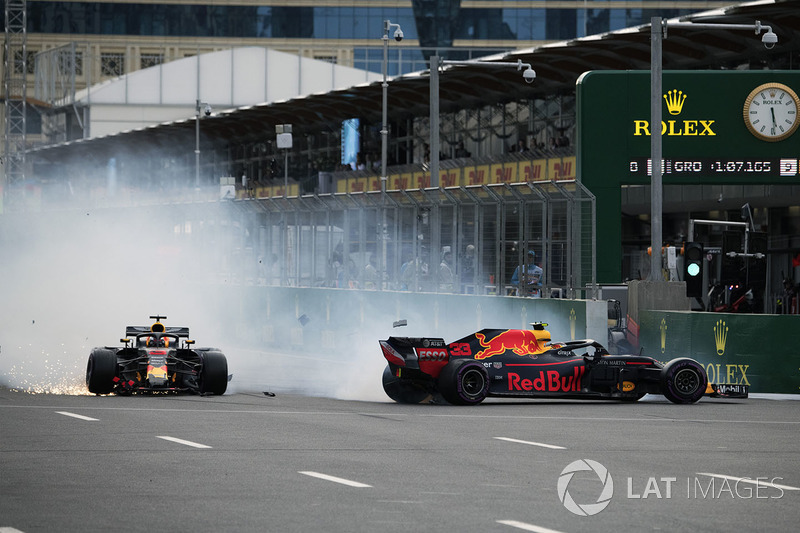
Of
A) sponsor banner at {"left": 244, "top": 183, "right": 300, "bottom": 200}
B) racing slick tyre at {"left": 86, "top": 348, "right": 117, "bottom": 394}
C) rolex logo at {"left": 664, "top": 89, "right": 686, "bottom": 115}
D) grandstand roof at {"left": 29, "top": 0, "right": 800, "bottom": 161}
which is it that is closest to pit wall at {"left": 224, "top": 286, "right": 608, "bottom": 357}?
rolex logo at {"left": 664, "top": 89, "right": 686, "bottom": 115}

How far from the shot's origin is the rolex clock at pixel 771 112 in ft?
95.7

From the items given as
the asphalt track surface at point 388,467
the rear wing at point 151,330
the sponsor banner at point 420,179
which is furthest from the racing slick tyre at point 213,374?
the sponsor banner at point 420,179

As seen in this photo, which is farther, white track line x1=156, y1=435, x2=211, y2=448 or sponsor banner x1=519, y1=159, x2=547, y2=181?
sponsor banner x1=519, y1=159, x2=547, y2=181

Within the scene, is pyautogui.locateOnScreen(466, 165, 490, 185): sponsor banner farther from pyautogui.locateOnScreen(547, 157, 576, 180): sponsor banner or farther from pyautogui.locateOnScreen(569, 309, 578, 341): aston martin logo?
pyautogui.locateOnScreen(569, 309, 578, 341): aston martin logo

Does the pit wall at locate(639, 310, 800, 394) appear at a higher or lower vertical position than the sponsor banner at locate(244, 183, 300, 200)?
lower

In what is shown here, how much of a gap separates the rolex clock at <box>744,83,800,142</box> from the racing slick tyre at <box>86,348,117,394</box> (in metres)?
14.2

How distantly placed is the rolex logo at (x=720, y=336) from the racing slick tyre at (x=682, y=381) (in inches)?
91.4

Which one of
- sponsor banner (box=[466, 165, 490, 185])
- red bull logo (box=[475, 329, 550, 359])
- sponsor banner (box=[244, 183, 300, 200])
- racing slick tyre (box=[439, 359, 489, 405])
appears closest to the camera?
racing slick tyre (box=[439, 359, 489, 405])

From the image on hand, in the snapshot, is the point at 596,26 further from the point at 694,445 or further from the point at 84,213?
the point at 694,445

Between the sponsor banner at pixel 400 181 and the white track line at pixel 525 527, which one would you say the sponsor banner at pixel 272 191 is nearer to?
the sponsor banner at pixel 400 181

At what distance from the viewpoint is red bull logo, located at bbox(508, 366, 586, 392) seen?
20.0 m

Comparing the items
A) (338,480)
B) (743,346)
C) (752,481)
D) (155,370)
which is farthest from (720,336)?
(338,480)

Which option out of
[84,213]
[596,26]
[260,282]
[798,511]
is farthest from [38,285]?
[596,26]

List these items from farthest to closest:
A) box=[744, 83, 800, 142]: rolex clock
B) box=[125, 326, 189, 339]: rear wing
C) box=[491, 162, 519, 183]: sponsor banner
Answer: box=[491, 162, 519, 183]: sponsor banner
box=[744, 83, 800, 142]: rolex clock
box=[125, 326, 189, 339]: rear wing
